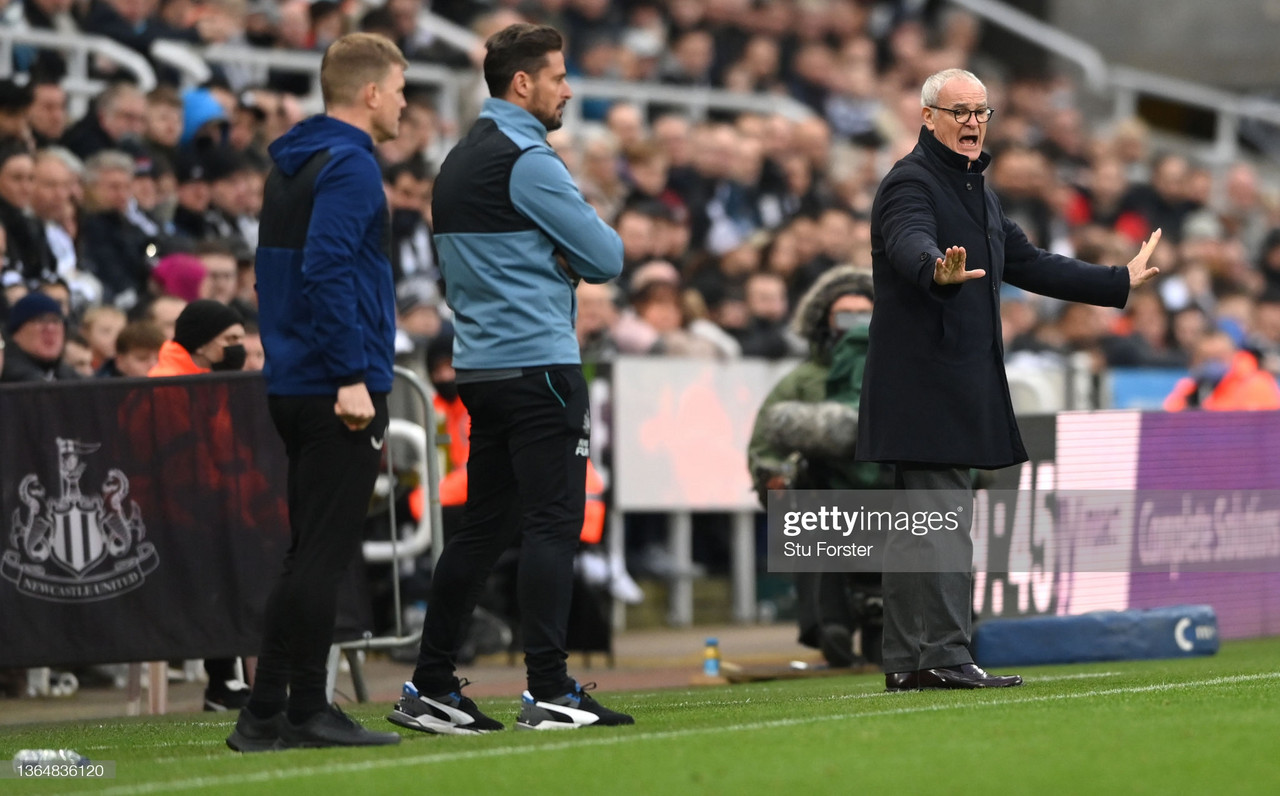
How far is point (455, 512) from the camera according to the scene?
1270cm

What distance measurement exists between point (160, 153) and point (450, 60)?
13.8 ft

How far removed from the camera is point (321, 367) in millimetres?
6805

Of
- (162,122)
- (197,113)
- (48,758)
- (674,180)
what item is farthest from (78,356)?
(674,180)

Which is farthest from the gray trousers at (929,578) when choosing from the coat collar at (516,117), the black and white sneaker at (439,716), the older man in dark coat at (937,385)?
the coat collar at (516,117)

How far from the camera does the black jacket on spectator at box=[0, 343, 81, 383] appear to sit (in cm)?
1103

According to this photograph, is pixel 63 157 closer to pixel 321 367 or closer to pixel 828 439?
pixel 828 439

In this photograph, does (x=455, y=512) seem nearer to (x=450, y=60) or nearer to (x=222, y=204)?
(x=222, y=204)

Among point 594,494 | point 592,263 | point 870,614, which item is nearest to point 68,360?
point 594,494

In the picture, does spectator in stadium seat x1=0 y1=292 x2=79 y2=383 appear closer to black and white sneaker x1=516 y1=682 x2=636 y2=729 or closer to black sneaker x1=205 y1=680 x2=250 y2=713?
black sneaker x1=205 y1=680 x2=250 y2=713

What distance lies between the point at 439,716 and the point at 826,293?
4.52m

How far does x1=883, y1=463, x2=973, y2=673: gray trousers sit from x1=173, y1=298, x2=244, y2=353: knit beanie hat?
3660mm

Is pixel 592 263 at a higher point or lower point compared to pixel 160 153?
lower

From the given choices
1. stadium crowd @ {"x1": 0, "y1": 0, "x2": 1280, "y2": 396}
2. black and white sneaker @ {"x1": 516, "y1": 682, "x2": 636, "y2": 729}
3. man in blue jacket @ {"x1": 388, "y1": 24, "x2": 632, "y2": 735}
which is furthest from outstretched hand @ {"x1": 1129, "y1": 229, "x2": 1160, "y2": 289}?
stadium crowd @ {"x1": 0, "y1": 0, "x2": 1280, "y2": 396}

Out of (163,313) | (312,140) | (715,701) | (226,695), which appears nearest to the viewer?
(312,140)
